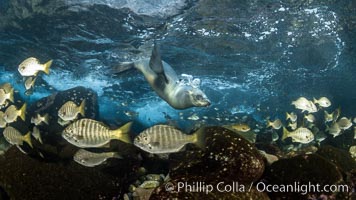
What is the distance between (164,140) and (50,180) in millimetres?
2279

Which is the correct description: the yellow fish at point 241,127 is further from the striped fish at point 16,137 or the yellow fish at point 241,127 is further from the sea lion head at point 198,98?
the striped fish at point 16,137

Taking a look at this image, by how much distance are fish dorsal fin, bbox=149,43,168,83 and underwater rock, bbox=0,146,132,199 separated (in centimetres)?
324

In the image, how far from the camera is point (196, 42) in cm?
1917

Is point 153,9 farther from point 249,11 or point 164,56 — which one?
point 164,56

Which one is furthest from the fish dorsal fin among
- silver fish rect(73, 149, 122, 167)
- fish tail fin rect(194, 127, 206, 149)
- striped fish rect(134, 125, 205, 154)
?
fish tail fin rect(194, 127, 206, 149)

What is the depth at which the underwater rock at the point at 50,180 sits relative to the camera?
582 centimetres

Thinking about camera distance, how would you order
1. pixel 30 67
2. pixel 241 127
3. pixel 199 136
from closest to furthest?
pixel 199 136 < pixel 30 67 < pixel 241 127

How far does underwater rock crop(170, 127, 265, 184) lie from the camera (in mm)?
5516

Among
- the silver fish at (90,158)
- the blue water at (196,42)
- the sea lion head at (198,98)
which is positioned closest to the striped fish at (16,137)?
the silver fish at (90,158)

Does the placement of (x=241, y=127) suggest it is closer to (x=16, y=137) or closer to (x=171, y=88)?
(x=171, y=88)

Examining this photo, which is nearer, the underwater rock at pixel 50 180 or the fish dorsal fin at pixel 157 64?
the underwater rock at pixel 50 180

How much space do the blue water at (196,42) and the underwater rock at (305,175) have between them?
33.0 feet

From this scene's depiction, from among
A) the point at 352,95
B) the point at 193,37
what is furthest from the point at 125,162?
the point at 352,95

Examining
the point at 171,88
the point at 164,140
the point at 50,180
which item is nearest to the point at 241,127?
the point at 171,88
